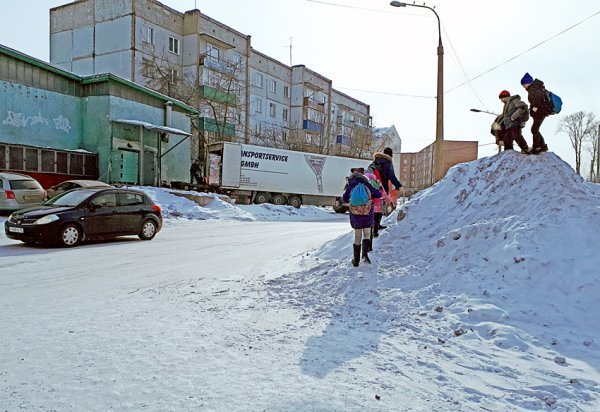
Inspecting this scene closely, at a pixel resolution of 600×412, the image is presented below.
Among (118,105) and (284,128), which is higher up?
(284,128)

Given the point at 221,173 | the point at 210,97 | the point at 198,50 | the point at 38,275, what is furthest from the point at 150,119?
the point at 38,275

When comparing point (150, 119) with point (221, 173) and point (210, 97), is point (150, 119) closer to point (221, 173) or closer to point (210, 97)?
point (221, 173)

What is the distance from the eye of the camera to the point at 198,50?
113 feet

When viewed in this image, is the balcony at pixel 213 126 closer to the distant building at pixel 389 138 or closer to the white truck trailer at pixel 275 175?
the white truck trailer at pixel 275 175

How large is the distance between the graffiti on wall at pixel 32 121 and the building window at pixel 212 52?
55.3 feet

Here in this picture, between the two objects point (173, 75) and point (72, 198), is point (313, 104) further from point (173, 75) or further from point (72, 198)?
point (72, 198)

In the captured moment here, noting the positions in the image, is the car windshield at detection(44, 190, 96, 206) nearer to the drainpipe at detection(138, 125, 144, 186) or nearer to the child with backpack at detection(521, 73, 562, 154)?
the child with backpack at detection(521, 73, 562, 154)

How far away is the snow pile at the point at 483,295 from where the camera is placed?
311cm

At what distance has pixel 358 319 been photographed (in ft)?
14.6

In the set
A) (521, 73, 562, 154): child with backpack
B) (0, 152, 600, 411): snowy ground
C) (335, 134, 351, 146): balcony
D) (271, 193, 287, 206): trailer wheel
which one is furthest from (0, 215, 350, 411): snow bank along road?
(335, 134, 351, 146): balcony

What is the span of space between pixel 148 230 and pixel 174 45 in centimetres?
2753

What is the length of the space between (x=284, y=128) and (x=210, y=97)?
1430cm

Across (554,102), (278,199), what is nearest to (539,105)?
(554,102)

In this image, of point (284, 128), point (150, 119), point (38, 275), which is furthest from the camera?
point (284, 128)
